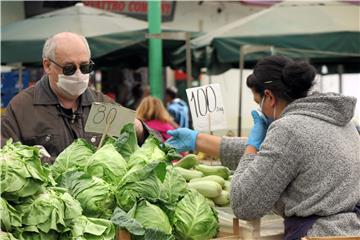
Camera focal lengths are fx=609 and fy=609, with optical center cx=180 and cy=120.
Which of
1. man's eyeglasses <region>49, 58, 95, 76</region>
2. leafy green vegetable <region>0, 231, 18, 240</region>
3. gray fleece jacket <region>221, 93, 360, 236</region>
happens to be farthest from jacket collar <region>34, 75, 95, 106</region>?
leafy green vegetable <region>0, 231, 18, 240</region>

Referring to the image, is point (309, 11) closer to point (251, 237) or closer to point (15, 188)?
point (251, 237)

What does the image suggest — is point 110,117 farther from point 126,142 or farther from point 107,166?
point 107,166

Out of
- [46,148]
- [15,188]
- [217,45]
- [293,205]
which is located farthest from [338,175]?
[217,45]

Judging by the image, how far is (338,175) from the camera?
2.41m

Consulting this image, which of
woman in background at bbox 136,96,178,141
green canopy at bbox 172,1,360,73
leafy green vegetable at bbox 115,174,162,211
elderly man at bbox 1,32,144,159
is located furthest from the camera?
green canopy at bbox 172,1,360,73

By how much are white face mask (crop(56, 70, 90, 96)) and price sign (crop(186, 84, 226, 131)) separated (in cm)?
64

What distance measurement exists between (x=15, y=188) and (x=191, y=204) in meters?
0.80

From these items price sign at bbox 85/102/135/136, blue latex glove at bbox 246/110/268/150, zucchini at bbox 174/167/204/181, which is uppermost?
price sign at bbox 85/102/135/136

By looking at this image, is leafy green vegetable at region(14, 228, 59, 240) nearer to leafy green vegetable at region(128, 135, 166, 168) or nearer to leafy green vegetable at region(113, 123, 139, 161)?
leafy green vegetable at region(128, 135, 166, 168)

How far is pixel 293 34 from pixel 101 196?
236 inches

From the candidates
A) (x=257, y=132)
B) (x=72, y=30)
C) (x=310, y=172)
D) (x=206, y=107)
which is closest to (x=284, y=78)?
(x=257, y=132)

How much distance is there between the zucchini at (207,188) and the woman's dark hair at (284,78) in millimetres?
508

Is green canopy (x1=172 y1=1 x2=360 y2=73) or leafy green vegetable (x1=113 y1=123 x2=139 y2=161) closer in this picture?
leafy green vegetable (x1=113 y1=123 x2=139 y2=161)

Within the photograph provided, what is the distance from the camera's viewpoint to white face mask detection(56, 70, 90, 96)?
3.21 metres
